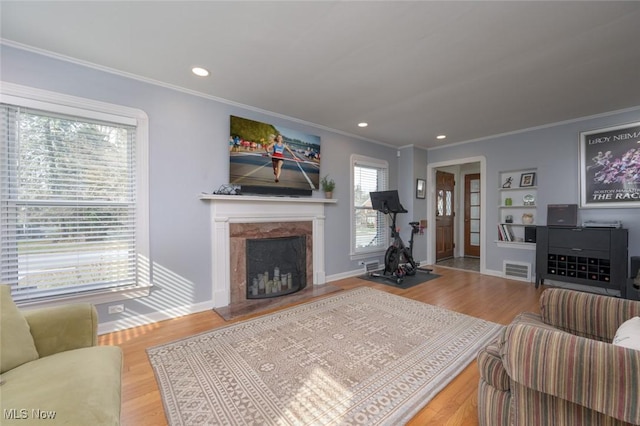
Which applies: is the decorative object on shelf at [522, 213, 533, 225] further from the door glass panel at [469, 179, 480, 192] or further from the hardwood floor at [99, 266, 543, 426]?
the door glass panel at [469, 179, 480, 192]

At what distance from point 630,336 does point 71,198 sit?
3851mm

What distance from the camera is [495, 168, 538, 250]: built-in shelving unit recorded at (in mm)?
4418

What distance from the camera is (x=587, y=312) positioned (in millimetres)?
1584

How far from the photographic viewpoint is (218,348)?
222cm

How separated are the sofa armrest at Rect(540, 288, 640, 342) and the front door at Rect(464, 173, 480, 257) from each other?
549 centimetres

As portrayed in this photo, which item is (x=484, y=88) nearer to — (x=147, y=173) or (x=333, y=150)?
(x=333, y=150)

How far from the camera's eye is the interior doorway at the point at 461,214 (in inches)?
203

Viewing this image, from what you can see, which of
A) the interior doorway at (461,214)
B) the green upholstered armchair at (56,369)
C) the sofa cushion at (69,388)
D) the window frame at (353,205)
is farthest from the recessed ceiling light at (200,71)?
the interior doorway at (461,214)

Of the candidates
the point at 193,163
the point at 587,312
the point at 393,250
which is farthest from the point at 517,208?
the point at 193,163

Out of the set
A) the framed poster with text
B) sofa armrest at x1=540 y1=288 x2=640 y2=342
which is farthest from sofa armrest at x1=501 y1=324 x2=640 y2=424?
the framed poster with text

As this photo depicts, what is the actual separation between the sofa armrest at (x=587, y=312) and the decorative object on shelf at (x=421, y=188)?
12.6 feet

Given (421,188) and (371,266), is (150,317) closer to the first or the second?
(371,266)

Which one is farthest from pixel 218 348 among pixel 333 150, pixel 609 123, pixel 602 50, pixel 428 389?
pixel 609 123

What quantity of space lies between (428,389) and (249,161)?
3.01 metres
